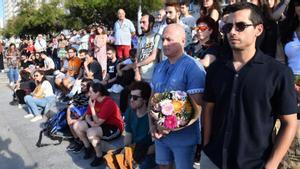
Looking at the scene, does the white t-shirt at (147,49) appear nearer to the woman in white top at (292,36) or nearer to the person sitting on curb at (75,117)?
the person sitting on curb at (75,117)

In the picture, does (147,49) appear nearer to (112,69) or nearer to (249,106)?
(112,69)

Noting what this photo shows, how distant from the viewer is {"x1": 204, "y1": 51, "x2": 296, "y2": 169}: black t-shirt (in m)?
2.02

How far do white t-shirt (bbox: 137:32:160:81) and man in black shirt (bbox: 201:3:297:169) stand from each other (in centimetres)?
293

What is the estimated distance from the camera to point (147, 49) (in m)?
5.25

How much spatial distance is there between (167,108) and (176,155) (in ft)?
1.67

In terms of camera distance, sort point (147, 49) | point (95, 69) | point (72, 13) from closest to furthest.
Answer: point (147, 49)
point (95, 69)
point (72, 13)

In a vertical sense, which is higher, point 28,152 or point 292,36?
point 292,36

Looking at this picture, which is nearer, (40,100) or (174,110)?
(174,110)

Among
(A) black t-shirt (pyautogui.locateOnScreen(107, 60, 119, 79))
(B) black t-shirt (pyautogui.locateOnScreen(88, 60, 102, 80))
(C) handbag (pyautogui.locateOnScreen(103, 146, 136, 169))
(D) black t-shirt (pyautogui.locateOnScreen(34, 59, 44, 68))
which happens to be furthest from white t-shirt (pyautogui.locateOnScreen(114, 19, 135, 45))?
(D) black t-shirt (pyautogui.locateOnScreen(34, 59, 44, 68))

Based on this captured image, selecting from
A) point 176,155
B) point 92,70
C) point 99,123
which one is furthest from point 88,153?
point 92,70

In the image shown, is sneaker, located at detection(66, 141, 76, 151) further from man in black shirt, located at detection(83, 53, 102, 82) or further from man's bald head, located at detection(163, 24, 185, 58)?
man's bald head, located at detection(163, 24, 185, 58)

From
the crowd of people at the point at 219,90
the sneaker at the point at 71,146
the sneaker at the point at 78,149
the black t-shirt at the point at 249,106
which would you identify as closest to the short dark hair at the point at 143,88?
the crowd of people at the point at 219,90

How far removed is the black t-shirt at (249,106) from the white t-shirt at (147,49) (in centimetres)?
288

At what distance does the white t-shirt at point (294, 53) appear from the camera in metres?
3.04
